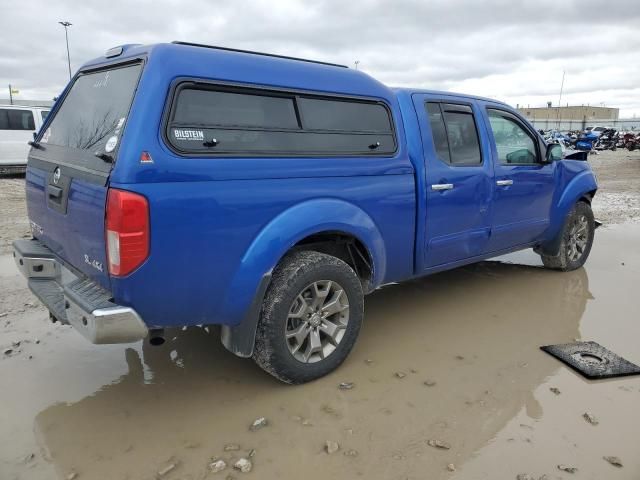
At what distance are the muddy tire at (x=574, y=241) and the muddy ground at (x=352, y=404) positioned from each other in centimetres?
109

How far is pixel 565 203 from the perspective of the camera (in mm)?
5371

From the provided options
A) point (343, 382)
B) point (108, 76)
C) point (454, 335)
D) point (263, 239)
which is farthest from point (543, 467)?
point (108, 76)

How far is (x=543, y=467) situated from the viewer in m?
2.49

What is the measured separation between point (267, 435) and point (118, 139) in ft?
5.80

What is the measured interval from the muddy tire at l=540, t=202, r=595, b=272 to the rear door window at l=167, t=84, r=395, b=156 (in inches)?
121

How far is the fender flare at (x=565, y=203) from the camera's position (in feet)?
17.6

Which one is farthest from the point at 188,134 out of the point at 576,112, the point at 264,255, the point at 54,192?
the point at 576,112

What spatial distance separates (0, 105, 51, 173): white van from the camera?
530 inches

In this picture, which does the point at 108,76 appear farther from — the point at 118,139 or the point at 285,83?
the point at 285,83

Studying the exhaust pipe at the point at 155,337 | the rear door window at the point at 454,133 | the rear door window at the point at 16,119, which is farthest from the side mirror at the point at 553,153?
the rear door window at the point at 16,119

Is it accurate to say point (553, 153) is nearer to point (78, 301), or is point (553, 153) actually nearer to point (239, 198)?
point (239, 198)

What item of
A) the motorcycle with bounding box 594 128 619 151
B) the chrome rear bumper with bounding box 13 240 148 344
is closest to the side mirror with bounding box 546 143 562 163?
the chrome rear bumper with bounding box 13 240 148 344

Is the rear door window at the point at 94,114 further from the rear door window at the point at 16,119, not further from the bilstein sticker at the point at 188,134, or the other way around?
the rear door window at the point at 16,119

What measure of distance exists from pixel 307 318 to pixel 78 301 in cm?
133
